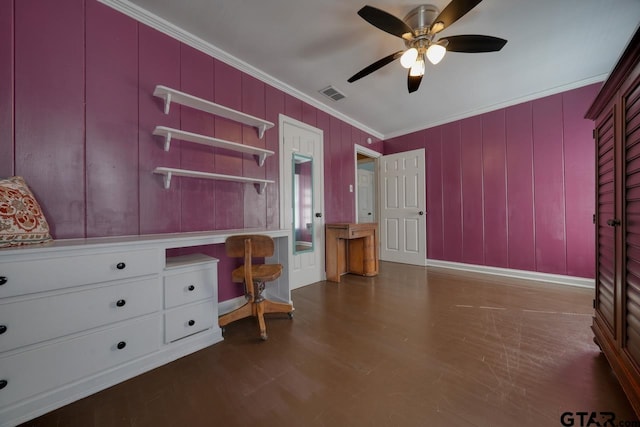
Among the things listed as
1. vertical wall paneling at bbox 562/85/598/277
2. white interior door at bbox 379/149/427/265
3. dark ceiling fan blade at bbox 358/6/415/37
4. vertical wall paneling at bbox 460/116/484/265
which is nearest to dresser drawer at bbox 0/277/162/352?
dark ceiling fan blade at bbox 358/6/415/37

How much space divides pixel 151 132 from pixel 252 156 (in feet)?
3.15

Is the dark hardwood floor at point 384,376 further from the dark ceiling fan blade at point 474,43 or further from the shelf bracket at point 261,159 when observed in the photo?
the dark ceiling fan blade at point 474,43

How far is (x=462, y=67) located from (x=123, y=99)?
133 inches

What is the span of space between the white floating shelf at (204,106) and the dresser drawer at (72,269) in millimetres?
1273

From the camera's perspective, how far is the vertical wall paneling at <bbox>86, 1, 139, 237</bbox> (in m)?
1.75

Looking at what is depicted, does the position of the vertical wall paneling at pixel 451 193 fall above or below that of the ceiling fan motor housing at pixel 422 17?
below

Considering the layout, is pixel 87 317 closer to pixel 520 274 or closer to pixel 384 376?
pixel 384 376

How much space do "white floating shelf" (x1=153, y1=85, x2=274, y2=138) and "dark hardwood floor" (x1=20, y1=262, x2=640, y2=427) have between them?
2001 millimetres

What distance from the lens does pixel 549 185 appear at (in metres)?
3.31

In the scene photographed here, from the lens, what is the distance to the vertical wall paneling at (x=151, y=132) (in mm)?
1973

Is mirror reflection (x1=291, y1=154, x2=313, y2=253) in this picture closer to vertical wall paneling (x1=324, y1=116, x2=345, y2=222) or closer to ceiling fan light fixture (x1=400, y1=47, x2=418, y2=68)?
vertical wall paneling (x1=324, y1=116, x2=345, y2=222)

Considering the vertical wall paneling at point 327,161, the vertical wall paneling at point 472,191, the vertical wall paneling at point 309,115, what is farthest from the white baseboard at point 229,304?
the vertical wall paneling at point 472,191

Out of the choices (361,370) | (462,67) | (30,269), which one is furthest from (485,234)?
(30,269)

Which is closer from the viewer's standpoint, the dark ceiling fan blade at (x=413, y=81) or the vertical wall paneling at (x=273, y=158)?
the dark ceiling fan blade at (x=413, y=81)
